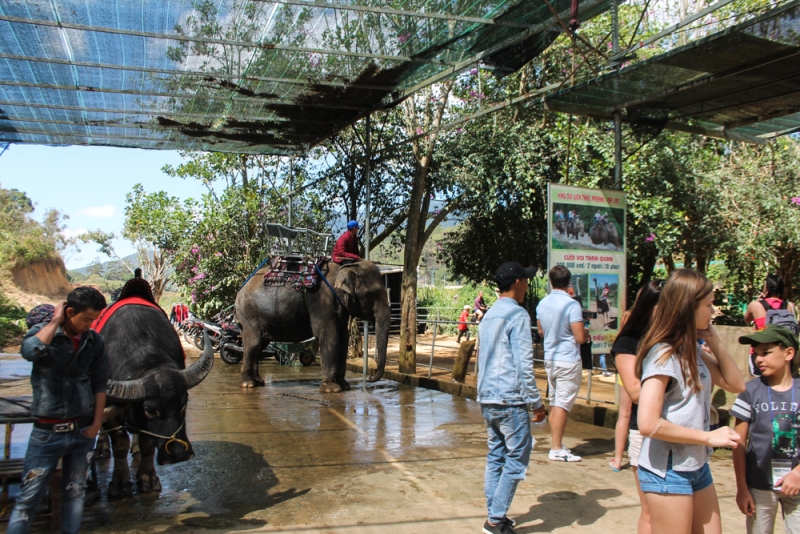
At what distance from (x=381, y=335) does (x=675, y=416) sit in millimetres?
7707

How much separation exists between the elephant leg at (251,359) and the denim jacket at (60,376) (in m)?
7.50

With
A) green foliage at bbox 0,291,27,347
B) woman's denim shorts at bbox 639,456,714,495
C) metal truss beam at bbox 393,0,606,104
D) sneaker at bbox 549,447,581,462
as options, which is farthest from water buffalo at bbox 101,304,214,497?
green foliage at bbox 0,291,27,347

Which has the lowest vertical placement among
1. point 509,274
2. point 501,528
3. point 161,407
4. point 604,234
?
point 501,528

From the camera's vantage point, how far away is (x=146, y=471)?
5.55 metres

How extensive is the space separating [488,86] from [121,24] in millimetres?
7428

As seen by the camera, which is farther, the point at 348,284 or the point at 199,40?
the point at 348,284

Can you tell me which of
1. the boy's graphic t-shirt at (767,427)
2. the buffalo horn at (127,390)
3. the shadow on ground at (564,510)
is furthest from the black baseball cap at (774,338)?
the buffalo horn at (127,390)

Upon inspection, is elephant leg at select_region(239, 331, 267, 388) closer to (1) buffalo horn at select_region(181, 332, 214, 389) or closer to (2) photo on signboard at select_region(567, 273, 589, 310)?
(2) photo on signboard at select_region(567, 273, 589, 310)

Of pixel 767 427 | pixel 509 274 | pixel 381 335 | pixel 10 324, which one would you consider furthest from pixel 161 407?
pixel 10 324

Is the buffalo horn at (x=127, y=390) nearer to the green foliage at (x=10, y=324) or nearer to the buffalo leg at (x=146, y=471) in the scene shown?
the buffalo leg at (x=146, y=471)

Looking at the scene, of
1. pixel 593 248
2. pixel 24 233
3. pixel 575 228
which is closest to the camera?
pixel 575 228

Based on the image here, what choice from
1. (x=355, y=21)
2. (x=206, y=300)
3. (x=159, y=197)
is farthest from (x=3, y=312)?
(x=355, y=21)

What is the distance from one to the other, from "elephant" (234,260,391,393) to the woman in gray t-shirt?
743 centimetres

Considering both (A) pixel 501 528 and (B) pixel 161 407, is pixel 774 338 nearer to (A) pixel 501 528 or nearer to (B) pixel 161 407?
(A) pixel 501 528
